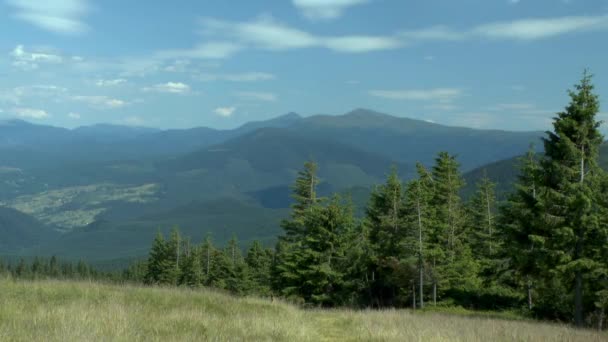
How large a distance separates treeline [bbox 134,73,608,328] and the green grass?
12.7m

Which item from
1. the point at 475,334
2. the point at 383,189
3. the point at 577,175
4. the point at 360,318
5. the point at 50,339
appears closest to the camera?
the point at 50,339

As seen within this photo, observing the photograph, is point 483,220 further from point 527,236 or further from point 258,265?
point 258,265

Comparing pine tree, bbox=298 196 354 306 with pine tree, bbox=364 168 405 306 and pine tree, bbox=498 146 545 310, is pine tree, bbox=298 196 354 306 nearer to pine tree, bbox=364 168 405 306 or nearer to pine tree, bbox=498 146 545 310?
pine tree, bbox=364 168 405 306

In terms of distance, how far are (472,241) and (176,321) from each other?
141 feet

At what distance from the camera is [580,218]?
20.2 meters

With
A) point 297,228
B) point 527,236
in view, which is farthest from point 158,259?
point 527,236

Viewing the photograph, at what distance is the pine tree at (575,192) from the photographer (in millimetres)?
20359

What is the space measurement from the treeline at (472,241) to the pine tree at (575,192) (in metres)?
0.05

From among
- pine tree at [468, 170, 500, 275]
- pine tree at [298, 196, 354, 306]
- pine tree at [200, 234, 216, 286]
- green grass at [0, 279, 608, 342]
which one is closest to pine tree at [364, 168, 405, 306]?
pine tree at [298, 196, 354, 306]

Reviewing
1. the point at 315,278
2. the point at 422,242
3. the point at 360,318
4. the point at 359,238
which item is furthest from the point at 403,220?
the point at 360,318

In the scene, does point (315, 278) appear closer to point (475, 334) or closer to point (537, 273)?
point (537, 273)

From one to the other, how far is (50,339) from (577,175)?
22.3 metres

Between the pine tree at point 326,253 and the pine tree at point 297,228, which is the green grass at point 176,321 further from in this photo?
the pine tree at point 297,228

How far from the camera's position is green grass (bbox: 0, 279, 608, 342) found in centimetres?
711
